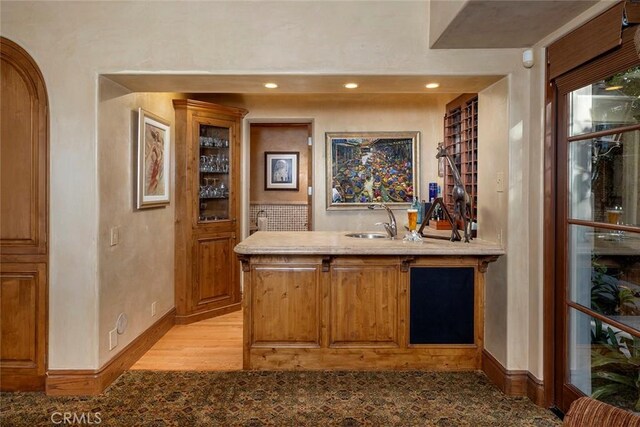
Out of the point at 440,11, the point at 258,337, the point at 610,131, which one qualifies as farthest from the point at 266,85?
the point at 610,131

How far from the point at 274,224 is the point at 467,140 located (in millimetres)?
3441

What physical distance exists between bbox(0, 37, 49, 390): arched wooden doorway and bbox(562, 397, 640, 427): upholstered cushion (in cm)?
301

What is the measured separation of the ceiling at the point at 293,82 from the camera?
2.87m

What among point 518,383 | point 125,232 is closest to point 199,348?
point 125,232

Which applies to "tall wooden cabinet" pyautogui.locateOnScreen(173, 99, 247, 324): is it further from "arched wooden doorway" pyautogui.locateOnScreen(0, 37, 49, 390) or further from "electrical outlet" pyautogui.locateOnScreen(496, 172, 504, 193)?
"electrical outlet" pyautogui.locateOnScreen(496, 172, 504, 193)

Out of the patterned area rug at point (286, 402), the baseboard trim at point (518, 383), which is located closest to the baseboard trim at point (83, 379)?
the patterned area rug at point (286, 402)

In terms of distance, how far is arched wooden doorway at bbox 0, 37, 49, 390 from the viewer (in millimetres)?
2783

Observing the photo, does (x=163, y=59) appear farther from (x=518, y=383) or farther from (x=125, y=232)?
(x=518, y=383)

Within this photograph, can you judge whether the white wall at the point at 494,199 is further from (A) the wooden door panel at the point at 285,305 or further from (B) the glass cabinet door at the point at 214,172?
(B) the glass cabinet door at the point at 214,172

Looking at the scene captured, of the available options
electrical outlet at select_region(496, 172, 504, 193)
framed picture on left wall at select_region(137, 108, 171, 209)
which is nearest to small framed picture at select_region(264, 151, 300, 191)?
framed picture on left wall at select_region(137, 108, 171, 209)

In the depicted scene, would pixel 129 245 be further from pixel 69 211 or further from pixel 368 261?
pixel 368 261

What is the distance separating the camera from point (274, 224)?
21.5 feet

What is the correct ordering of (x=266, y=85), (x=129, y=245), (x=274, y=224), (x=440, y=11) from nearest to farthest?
(x=440, y=11)
(x=266, y=85)
(x=129, y=245)
(x=274, y=224)

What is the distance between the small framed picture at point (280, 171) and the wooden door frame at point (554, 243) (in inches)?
177
